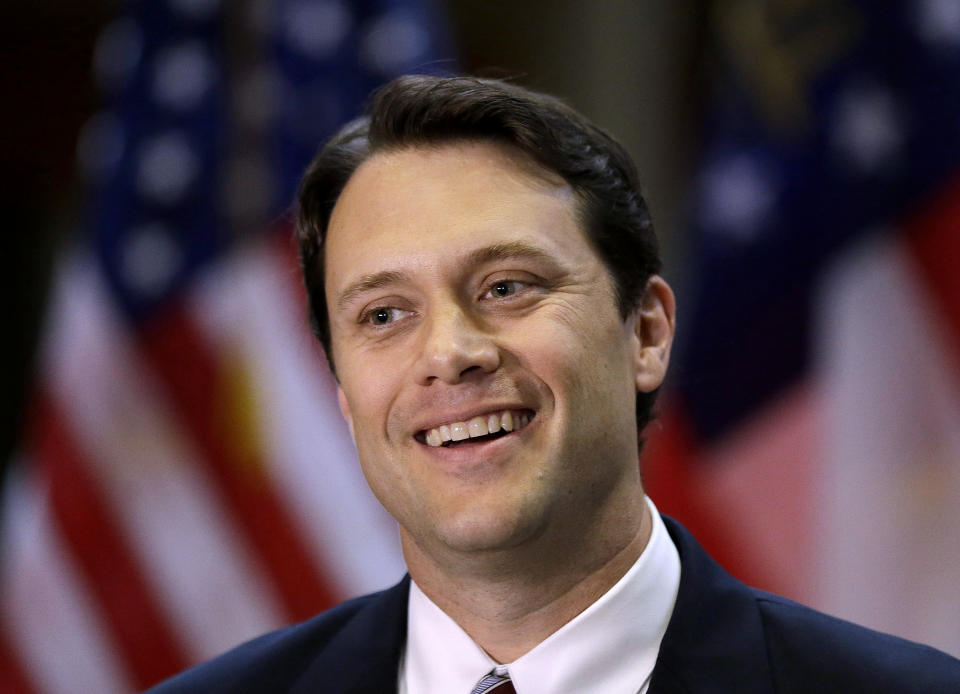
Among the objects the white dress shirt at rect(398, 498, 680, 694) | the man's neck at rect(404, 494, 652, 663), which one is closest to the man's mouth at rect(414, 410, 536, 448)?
the man's neck at rect(404, 494, 652, 663)

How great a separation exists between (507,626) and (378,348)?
0.43 m

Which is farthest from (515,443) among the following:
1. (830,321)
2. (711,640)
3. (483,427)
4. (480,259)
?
(830,321)

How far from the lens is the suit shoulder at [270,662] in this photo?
5.97 ft

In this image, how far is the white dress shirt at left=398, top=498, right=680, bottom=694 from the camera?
157cm

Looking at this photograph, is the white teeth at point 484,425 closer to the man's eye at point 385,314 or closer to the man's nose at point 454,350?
the man's nose at point 454,350

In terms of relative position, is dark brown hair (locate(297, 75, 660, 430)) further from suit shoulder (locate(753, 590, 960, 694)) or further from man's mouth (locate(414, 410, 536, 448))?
suit shoulder (locate(753, 590, 960, 694))

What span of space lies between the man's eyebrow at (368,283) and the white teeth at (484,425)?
0.71 feet

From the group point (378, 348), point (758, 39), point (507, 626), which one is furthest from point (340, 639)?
point (758, 39)

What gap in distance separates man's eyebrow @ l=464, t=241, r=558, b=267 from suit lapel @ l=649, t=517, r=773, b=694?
0.49 m

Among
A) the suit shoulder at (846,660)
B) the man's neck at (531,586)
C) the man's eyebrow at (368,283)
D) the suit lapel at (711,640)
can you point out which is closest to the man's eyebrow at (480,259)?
the man's eyebrow at (368,283)

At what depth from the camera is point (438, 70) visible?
3.17m

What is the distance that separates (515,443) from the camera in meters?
1.55

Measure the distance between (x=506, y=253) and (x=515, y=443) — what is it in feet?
0.86

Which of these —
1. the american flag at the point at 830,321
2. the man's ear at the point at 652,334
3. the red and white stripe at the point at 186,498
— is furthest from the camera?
the red and white stripe at the point at 186,498
